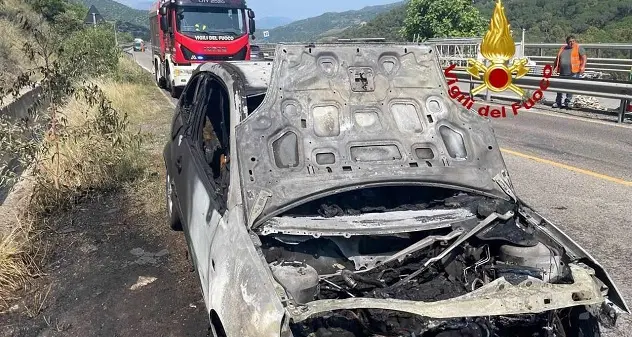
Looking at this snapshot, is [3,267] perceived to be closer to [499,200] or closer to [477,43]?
[499,200]

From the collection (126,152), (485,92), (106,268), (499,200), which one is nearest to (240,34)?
(485,92)

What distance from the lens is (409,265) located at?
3.18 meters

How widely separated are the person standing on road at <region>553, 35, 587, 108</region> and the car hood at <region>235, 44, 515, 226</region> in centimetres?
1114

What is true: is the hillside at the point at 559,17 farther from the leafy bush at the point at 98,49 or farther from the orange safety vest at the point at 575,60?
the orange safety vest at the point at 575,60

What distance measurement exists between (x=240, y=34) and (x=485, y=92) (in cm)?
746

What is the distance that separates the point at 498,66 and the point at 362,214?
37.8 ft

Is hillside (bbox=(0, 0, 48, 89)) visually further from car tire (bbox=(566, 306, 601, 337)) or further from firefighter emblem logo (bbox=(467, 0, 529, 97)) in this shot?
car tire (bbox=(566, 306, 601, 337))

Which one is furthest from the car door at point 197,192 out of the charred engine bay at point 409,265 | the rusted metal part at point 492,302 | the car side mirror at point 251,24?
the car side mirror at point 251,24

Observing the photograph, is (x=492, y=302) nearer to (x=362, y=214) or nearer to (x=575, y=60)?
(x=362, y=214)

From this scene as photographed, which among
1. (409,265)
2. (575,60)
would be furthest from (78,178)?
(575,60)

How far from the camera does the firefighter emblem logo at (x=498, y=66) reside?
8.70m

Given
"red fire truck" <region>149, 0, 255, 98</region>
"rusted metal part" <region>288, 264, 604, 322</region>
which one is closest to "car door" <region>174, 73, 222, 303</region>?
"rusted metal part" <region>288, 264, 604, 322</region>

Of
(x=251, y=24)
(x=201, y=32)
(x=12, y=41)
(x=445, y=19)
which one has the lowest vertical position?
(x=12, y=41)

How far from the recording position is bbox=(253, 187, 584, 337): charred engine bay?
2.67m
